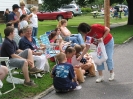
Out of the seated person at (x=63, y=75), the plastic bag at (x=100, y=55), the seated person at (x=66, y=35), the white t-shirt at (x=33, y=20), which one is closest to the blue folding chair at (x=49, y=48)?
the seated person at (x=66, y=35)

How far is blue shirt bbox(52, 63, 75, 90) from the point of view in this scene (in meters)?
6.47

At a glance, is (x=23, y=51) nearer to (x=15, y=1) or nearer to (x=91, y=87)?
(x=91, y=87)

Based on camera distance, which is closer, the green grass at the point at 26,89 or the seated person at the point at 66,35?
the green grass at the point at 26,89

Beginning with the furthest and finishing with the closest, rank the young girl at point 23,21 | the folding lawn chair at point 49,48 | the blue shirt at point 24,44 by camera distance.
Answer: the young girl at point 23,21, the folding lawn chair at point 49,48, the blue shirt at point 24,44

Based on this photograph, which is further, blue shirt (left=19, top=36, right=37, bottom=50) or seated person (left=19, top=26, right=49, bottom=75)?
blue shirt (left=19, top=36, right=37, bottom=50)

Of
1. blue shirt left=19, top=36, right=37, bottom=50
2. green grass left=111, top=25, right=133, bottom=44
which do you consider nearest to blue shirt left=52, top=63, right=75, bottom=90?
blue shirt left=19, top=36, right=37, bottom=50

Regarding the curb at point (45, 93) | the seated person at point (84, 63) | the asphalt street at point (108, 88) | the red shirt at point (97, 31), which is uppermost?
the red shirt at point (97, 31)

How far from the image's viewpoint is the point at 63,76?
21.2ft

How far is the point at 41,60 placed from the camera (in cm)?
781

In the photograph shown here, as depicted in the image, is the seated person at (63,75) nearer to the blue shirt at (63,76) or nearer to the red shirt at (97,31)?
the blue shirt at (63,76)

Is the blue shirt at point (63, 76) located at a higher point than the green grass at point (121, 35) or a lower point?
higher

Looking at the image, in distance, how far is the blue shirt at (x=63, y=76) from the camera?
6473 mm

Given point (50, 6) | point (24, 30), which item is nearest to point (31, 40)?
point (24, 30)

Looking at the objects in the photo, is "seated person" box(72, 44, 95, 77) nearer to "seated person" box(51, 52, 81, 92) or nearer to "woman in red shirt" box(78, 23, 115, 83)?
"woman in red shirt" box(78, 23, 115, 83)
